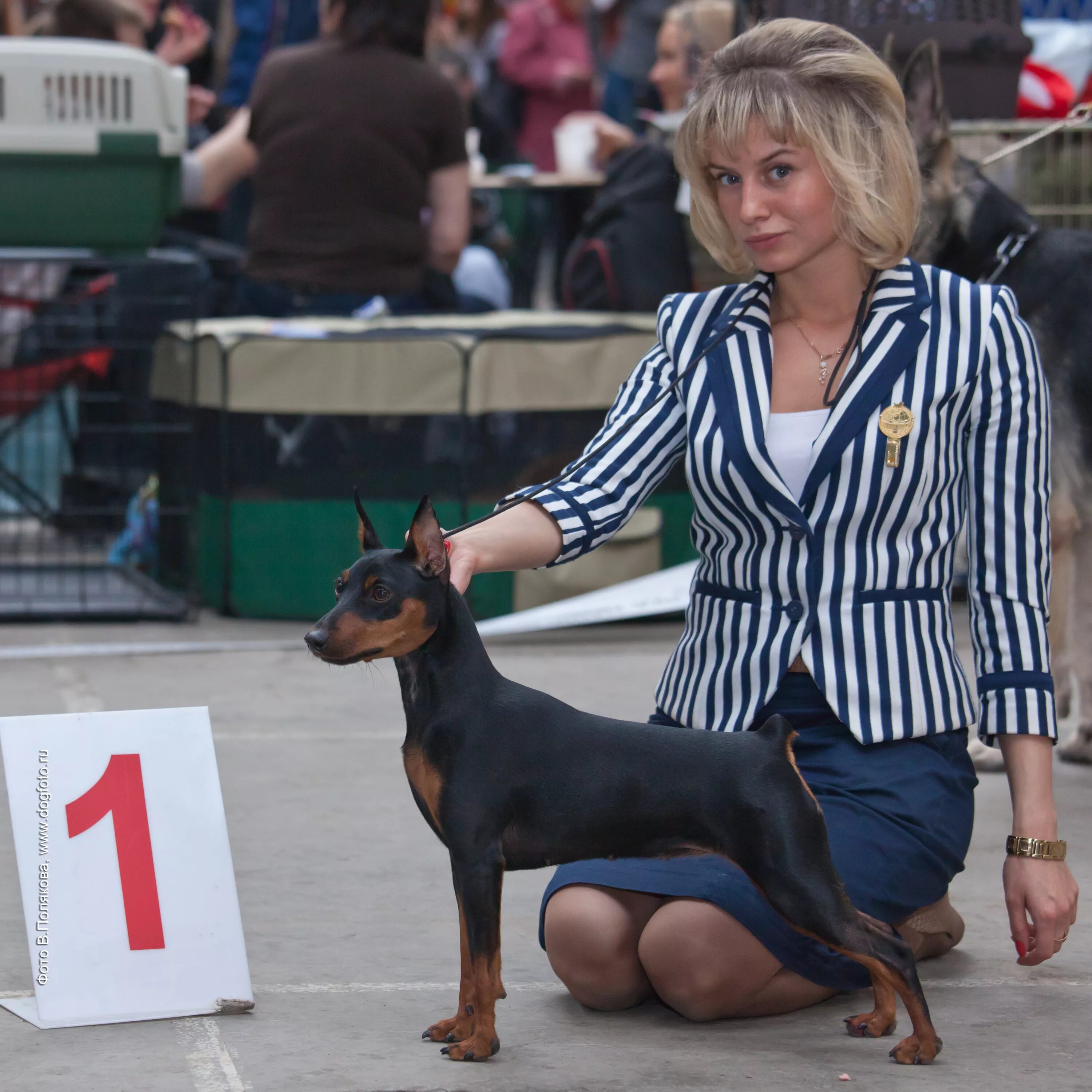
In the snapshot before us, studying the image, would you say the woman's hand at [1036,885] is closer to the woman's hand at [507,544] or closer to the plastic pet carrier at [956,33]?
the woman's hand at [507,544]

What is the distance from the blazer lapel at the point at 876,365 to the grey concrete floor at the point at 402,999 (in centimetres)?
79

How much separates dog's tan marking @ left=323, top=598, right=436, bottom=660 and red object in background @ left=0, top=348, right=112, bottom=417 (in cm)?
417

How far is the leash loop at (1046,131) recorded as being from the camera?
4.51 metres

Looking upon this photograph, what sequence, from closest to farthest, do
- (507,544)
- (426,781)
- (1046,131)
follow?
1. (426,781)
2. (507,544)
3. (1046,131)

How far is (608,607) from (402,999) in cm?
298

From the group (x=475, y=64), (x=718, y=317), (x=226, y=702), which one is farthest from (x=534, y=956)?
(x=475, y=64)

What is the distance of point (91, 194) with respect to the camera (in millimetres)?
5496

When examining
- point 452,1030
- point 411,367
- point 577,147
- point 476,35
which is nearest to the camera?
point 452,1030

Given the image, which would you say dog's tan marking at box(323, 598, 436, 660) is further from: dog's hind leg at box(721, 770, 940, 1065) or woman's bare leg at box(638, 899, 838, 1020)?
woman's bare leg at box(638, 899, 838, 1020)

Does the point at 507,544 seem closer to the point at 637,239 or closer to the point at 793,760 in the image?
the point at 793,760

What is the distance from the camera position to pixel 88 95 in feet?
17.6

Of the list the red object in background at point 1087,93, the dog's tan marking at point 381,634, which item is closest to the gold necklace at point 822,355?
the dog's tan marking at point 381,634

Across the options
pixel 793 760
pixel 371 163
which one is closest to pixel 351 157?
pixel 371 163

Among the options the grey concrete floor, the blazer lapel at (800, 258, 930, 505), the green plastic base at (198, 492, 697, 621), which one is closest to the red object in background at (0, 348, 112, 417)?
the green plastic base at (198, 492, 697, 621)
